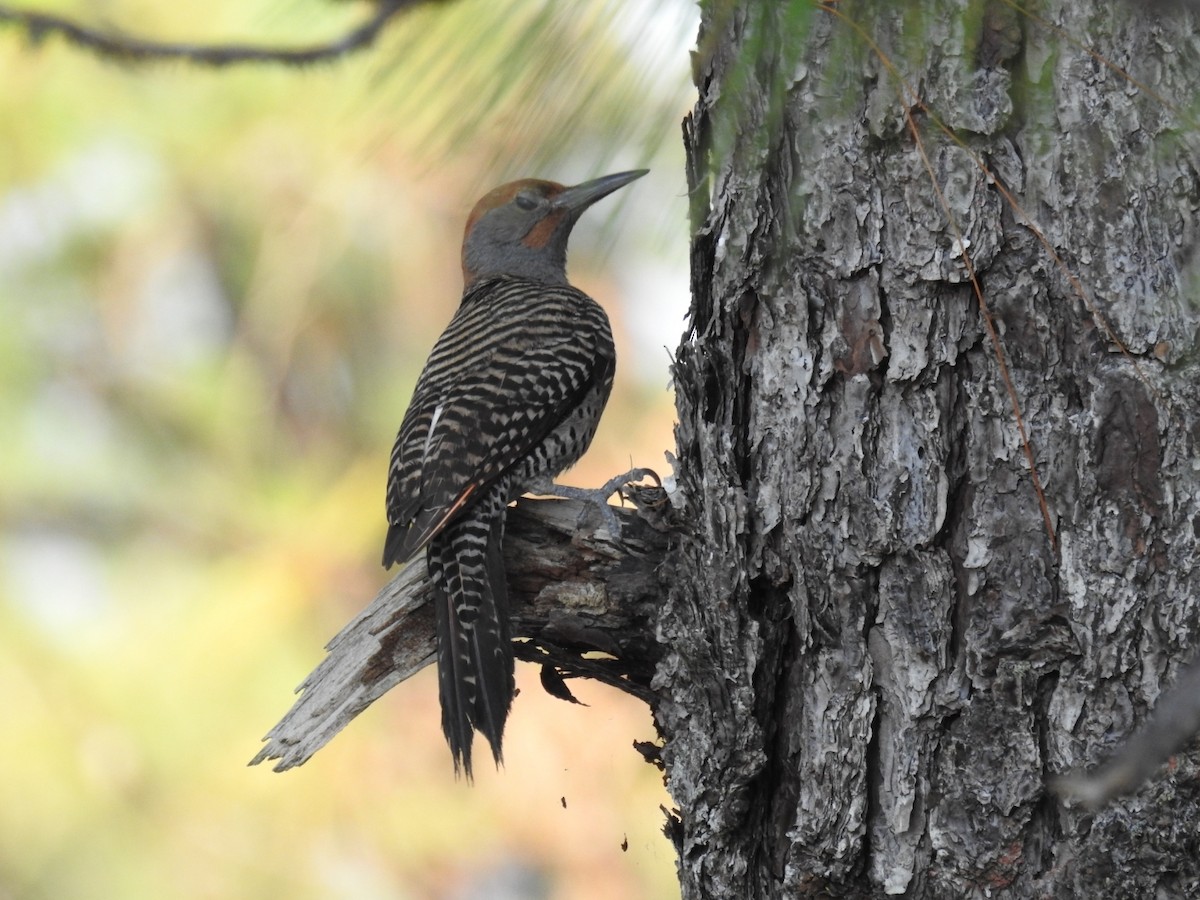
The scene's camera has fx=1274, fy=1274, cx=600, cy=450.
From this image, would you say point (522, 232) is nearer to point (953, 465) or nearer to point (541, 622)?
point (541, 622)

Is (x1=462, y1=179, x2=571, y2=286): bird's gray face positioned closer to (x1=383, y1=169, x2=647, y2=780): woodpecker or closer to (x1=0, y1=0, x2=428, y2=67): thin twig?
(x1=383, y1=169, x2=647, y2=780): woodpecker

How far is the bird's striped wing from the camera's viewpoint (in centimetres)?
305

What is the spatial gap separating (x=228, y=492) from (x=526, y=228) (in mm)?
2402

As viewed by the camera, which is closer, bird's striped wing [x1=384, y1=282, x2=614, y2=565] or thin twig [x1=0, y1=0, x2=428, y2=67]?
thin twig [x1=0, y1=0, x2=428, y2=67]

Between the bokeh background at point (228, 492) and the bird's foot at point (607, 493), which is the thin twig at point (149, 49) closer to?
the bird's foot at point (607, 493)

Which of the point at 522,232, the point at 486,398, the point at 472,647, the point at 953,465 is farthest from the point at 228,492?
the point at 953,465

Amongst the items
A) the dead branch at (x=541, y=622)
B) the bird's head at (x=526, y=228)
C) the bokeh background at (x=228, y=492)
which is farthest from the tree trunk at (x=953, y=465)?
the bokeh background at (x=228, y=492)

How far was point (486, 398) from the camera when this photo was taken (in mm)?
3322

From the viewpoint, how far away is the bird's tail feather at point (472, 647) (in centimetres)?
269

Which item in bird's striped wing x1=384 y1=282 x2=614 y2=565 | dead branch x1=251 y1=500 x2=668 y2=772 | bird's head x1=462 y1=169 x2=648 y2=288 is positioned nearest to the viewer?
dead branch x1=251 y1=500 x2=668 y2=772

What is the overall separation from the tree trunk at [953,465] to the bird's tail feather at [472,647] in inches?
22.0

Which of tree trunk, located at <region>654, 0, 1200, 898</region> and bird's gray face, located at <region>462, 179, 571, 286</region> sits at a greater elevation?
bird's gray face, located at <region>462, 179, 571, 286</region>

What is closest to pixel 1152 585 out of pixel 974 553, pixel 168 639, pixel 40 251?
pixel 974 553

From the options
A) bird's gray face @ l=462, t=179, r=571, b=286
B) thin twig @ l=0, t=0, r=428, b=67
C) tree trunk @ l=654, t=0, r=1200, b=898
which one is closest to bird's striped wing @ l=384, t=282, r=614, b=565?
bird's gray face @ l=462, t=179, r=571, b=286
